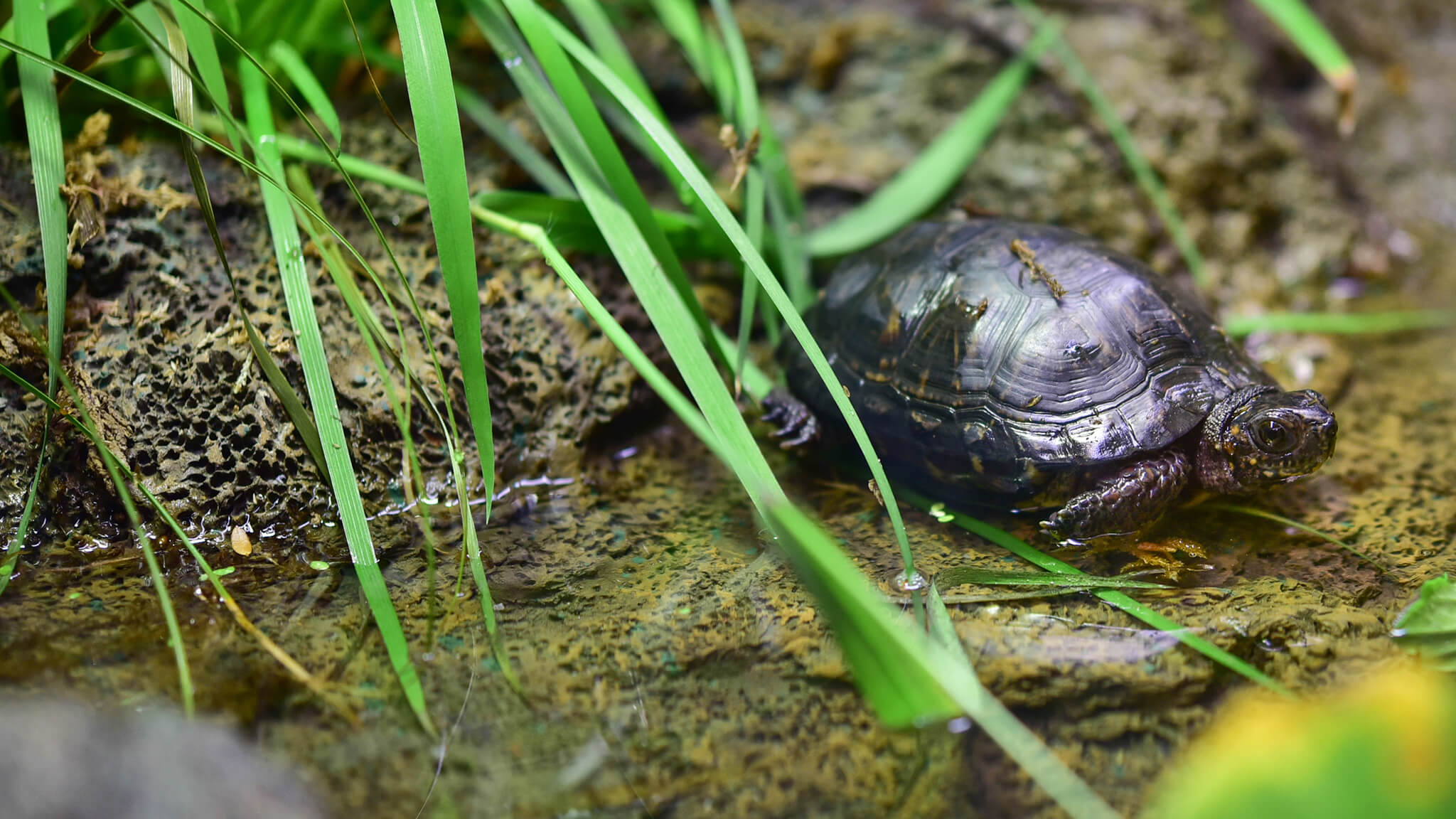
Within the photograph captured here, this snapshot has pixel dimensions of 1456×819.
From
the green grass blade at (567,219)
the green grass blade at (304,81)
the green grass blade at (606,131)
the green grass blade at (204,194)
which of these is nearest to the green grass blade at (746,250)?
the green grass blade at (606,131)

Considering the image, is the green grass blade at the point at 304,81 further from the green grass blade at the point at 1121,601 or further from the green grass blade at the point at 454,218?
the green grass blade at the point at 1121,601

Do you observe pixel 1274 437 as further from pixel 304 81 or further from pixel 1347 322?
pixel 304 81

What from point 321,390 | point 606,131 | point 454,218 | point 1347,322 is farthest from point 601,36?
point 1347,322

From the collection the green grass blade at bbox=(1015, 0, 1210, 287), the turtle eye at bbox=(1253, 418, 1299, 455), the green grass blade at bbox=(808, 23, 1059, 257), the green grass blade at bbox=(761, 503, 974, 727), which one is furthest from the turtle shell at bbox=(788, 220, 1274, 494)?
the green grass blade at bbox=(761, 503, 974, 727)

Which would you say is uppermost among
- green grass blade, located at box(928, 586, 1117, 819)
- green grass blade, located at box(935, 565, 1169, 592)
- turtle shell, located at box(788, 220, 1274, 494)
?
turtle shell, located at box(788, 220, 1274, 494)

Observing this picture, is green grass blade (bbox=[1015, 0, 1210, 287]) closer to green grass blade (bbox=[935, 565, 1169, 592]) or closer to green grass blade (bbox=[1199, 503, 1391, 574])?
green grass blade (bbox=[1199, 503, 1391, 574])

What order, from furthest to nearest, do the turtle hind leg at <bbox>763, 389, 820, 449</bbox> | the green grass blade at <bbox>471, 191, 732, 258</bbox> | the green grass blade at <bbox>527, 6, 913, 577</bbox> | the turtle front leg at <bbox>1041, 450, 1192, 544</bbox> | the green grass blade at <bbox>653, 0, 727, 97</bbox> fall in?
the green grass blade at <bbox>653, 0, 727, 97</bbox> → the turtle hind leg at <bbox>763, 389, 820, 449</bbox> → the green grass blade at <bbox>471, 191, 732, 258</bbox> → the turtle front leg at <bbox>1041, 450, 1192, 544</bbox> → the green grass blade at <bbox>527, 6, 913, 577</bbox>
